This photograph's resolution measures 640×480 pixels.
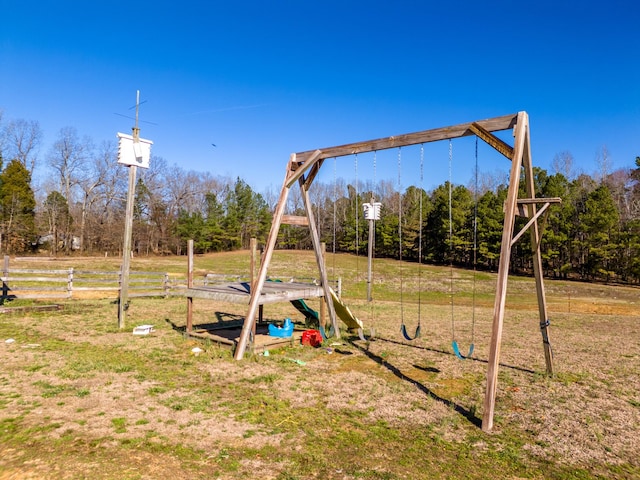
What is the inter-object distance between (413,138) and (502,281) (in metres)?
3.08

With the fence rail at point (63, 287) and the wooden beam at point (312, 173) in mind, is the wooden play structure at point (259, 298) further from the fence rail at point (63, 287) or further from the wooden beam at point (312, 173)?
the fence rail at point (63, 287)

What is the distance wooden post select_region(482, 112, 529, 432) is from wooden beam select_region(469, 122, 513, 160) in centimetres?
21

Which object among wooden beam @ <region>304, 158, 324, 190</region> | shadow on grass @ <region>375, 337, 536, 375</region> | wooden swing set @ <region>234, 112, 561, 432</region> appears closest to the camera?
wooden swing set @ <region>234, 112, 561, 432</region>

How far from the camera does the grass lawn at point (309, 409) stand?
3.95 m

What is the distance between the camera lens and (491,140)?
236 inches

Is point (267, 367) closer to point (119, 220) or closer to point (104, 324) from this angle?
point (104, 324)

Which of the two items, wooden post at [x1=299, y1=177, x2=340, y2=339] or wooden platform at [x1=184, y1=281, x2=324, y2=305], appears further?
wooden post at [x1=299, y1=177, x2=340, y2=339]

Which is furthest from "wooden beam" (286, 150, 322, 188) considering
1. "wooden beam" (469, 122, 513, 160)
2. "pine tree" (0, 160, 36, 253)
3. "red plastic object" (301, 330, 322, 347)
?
"pine tree" (0, 160, 36, 253)

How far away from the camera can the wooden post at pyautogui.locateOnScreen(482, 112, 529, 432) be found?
499 centimetres

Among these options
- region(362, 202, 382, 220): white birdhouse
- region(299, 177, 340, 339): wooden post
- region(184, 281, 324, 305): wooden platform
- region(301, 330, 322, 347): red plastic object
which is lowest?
region(301, 330, 322, 347): red plastic object

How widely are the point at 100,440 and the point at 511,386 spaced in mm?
6158

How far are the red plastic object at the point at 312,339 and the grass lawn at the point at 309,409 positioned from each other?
0.91 ft

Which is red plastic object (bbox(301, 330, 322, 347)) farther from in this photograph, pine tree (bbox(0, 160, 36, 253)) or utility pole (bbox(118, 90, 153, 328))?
pine tree (bbox(0, 160, 36, 253))

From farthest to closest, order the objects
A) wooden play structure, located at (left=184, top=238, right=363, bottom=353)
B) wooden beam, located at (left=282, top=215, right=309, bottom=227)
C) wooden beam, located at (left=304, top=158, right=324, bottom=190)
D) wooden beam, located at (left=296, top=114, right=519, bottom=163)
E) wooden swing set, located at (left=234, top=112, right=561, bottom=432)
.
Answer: wooden beam, located at (left=282, top=215, right=309, bottom=227)
wooden beam, located at (left=304, top=158, right=324, bottom=190)
wooden play structure, located at (left=184, top=238, right=363, bottom=353)
wooden beam, located at (left=296, top=114, right=519, bottom=163)
wooden swing set, located at (left=234, top=112, right=561, bottom=432)
